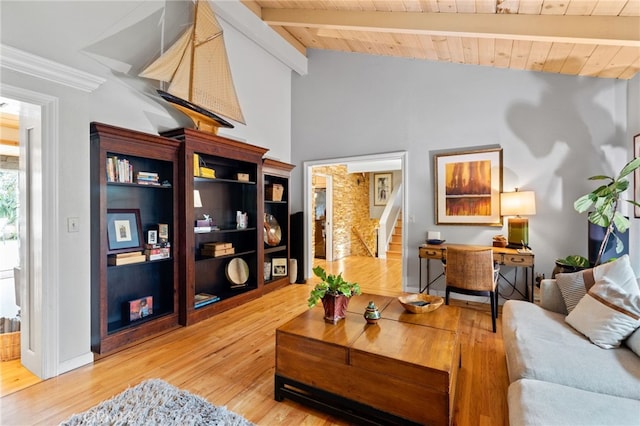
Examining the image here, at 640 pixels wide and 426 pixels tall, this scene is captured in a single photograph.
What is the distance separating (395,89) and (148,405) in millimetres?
4767

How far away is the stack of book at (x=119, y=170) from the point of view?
8.87 feet

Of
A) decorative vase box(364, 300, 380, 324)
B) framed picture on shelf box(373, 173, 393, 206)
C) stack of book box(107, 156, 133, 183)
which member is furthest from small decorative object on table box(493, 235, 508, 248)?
framed picture on shelf box(373, 173, 393, 206)

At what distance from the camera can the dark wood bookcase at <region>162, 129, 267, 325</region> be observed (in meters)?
3.21

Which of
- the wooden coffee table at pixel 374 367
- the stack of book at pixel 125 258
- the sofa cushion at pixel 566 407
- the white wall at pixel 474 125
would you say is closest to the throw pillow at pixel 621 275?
the sofa cushion at pixel 566 407

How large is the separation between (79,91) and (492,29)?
3854mm

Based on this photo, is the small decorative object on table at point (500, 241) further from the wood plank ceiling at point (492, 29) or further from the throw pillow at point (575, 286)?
the wood plank ceiling at point (492, 29)

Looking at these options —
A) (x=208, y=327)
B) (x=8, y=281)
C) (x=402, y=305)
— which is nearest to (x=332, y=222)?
(x=208, y=327)

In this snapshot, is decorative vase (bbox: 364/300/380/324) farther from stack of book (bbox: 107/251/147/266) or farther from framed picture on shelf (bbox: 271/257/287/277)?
framed picture on shelf (bbox: 271/257/287/277)

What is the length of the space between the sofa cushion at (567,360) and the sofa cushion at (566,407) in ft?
0.39

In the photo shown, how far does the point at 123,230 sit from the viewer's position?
9.61 feet

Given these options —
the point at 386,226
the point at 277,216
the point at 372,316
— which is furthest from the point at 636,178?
the point at 386,226

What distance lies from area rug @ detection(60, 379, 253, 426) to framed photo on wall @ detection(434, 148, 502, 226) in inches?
144

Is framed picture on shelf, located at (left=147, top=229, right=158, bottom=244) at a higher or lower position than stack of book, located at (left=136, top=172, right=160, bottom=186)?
lower

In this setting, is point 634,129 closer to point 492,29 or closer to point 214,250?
point 492,29
